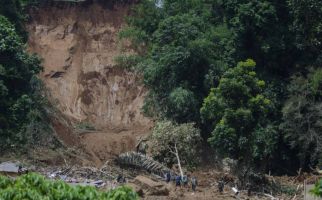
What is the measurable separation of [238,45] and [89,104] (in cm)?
1687

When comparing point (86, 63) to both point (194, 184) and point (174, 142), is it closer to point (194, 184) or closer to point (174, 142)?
point (174, 142)

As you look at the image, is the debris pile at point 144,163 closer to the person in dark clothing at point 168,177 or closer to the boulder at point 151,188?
the person in dark clothing at point 168,177

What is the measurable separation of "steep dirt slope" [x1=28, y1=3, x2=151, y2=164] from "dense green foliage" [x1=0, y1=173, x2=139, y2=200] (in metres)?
33.8

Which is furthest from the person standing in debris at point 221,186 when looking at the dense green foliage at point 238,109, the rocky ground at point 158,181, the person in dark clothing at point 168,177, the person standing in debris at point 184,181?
the dense green foliage at point 238,109

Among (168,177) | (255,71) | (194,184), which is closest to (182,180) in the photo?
(168,177)

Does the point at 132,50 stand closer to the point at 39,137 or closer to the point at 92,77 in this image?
the point at 92,77

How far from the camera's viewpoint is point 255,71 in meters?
34.4

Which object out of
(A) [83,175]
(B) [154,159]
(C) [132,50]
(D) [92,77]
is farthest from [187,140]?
(D) [92,77]

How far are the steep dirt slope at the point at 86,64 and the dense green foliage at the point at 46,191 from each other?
33824 mm

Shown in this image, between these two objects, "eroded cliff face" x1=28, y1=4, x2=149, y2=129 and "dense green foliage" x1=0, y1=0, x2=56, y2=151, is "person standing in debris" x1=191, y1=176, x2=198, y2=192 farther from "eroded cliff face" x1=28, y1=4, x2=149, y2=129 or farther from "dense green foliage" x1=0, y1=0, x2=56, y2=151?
"eroded cliff face" x1=28, y1=4, x2=149, y2=129

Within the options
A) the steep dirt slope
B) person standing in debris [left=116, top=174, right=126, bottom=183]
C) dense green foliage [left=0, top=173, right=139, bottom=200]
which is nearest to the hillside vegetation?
person standing in debris [left=116, top=174, right=126, bottom=183]

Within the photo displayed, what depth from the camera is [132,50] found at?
46.7 metres

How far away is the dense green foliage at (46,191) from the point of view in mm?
12164

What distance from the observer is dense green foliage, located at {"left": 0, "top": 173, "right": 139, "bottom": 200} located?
39.9ft
